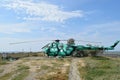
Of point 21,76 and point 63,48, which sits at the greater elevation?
point 63,48

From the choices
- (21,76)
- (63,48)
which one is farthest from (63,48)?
(21,76)

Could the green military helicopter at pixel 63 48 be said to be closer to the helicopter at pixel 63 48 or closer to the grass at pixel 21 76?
the helicopter at pixel 63 48

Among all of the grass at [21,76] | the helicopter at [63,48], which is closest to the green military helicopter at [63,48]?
the helicopter at [63,48]

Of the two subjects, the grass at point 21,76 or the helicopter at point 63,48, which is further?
the helicopter at point 63,48

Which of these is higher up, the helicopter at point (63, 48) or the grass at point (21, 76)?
the helicopter at point (63, 48)

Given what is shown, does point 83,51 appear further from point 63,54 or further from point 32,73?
point 32,73

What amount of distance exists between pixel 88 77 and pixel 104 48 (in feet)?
99.7

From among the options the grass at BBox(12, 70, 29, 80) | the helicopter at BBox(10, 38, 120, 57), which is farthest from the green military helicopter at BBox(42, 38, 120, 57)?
the grass at BBox(12, 70, 29, 80)

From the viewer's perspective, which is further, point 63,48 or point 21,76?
point 63,48

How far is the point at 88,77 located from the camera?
99.5ft

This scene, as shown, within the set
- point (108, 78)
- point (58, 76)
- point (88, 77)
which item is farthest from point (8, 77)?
point (108, 78)

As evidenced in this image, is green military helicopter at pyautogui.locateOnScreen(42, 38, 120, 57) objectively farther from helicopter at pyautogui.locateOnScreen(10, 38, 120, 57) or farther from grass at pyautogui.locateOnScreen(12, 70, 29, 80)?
Answer: grass at pyautogui.locateOnScreen(12, 70, 29, 80)

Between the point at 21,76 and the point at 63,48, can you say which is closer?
the point at 21,76

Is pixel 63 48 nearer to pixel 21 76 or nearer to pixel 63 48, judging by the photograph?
pixel 63 48
